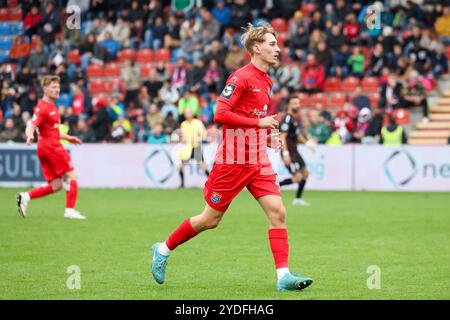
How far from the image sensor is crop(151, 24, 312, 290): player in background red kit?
9.16 metres

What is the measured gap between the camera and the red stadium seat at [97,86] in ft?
106

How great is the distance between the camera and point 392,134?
85.3ft

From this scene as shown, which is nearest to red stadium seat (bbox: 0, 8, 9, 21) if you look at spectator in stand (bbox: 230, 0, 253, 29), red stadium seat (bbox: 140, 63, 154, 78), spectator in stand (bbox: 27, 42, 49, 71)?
spectator in stand (bbox: 27, 42, 49, 71)

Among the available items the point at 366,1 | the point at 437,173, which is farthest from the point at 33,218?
the point at 366,1

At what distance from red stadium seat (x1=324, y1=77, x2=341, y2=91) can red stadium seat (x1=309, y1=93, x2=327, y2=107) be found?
0.44 metres

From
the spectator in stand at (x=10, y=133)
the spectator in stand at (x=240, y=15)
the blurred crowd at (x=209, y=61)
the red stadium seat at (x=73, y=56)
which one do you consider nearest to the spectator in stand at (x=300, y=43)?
the blurred crowd at (x=209, y=61)

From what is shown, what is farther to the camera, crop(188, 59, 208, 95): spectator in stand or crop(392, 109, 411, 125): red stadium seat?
crop(188, 59, 208, 95): spectator in stand

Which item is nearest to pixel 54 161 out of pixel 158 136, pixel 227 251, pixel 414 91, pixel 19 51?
pixel 227 251

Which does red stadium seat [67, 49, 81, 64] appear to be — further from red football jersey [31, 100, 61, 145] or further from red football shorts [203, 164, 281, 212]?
red football shorts [203, 164, 281, 212]

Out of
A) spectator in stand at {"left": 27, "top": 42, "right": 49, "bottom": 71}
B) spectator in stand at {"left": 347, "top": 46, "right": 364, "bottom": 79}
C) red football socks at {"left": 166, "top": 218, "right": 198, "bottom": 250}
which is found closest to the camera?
red football socks at {"left": 166, "top": 218, "right": 198, "bottom": 250}

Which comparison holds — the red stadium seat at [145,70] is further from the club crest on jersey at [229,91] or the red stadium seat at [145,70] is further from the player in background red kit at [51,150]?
the club crest on jersey at [229,91]

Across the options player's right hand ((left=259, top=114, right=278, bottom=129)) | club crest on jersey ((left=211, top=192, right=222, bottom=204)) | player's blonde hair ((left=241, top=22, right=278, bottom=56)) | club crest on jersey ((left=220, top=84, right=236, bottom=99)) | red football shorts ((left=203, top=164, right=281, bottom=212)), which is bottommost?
club crest on jersey ((left=211, top=192, right=222, bottom=204))

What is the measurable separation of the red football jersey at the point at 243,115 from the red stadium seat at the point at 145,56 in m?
23.2

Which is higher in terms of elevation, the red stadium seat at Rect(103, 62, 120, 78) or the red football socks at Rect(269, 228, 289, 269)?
the red stadium seat at Rect(103, 62, 120, 78)
